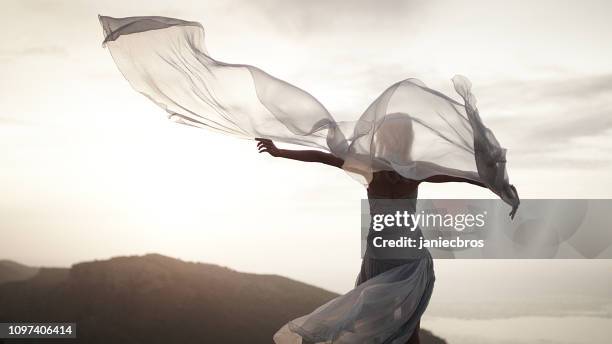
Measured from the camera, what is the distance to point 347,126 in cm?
389

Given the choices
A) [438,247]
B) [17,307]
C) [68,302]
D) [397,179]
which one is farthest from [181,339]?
[397,179]

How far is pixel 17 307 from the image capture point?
25.6 ft

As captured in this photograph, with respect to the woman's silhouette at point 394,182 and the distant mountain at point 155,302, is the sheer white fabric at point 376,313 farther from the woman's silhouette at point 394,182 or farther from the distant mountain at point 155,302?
the distant mountain at point 155,302

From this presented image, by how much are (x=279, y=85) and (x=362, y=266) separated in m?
1.17

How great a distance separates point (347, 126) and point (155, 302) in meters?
4.67

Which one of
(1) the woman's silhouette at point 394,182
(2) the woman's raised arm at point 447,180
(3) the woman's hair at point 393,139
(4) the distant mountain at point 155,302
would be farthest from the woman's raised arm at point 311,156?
(4) the distant mountain at point 155,302

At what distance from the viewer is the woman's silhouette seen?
381 cm

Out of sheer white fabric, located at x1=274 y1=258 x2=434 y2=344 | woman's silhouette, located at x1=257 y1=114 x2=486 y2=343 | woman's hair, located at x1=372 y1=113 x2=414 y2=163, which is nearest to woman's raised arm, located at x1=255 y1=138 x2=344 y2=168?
woman's silhouette, located at x1=257 y1=114 x2=486 y2=343

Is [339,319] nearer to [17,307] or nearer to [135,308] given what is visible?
[135,308]

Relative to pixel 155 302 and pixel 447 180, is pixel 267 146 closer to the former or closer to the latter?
pixel 447 180

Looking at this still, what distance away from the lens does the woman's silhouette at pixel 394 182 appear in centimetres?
381

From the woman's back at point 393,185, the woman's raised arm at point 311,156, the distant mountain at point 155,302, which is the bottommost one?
the distant mountain at point 155,302

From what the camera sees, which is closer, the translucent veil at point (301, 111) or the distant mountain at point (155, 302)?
the translucent veil at point (301, 111)

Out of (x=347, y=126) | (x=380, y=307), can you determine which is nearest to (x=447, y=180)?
(x=347, y=126)
